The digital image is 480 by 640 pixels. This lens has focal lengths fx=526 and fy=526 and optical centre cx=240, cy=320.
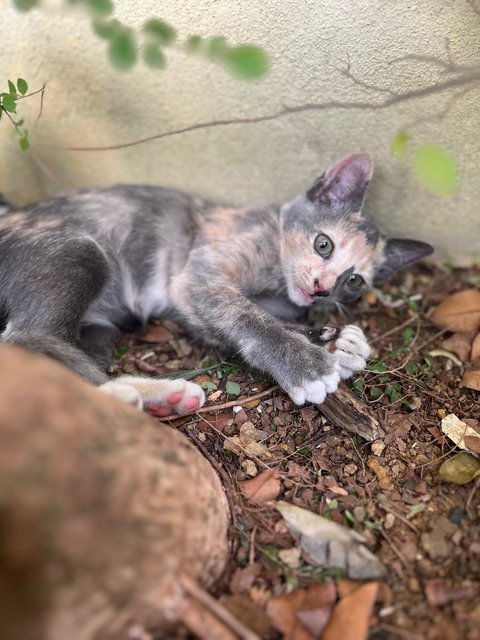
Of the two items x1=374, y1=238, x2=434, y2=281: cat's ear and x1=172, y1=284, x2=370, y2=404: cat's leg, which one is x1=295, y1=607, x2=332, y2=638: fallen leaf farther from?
x1=374, y1=238, x2=434, y2=281: cat's ear

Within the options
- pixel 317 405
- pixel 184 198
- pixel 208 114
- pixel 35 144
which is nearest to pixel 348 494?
pixel 317 405

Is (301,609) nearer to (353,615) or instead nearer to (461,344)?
(353,615)

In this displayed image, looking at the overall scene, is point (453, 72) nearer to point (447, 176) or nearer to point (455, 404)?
point (447, 176)

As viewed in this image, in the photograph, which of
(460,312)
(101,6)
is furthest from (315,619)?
(101,6)

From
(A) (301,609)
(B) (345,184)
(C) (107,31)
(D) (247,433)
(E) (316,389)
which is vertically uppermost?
(C) (107,31)

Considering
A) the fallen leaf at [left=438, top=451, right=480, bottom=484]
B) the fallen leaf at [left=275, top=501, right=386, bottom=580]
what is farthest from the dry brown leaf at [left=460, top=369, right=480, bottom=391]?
the fallen leaf at [left=275, top=501, right=386, bottom=580]

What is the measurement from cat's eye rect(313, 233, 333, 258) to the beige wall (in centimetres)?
51

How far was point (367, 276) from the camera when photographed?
356 cm

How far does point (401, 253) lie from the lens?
3.58 m

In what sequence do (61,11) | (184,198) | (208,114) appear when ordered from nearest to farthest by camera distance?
(61,11) → (208,114) → (184,198)

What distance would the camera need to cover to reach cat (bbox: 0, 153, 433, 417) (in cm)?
286

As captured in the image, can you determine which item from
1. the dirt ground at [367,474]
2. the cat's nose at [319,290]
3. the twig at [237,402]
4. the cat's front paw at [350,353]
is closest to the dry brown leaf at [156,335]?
the dirt ground at [367,474]

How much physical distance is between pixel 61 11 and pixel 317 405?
2762mm

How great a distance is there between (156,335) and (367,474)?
1.63 meters
